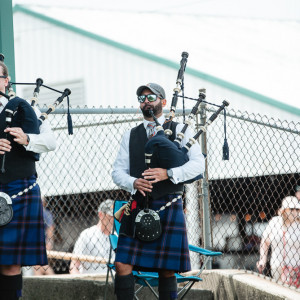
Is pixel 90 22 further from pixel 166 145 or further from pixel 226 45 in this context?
pixel 166 145

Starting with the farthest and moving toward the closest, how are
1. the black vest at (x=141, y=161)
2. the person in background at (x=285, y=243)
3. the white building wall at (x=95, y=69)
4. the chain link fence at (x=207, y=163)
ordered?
the white building wall at (x=95, y=69)
the person in background at (x=285, y=243)
the chain link fence at (x=207, y=163)
the black vest at (x=141, y=161)

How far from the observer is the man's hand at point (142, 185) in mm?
3438

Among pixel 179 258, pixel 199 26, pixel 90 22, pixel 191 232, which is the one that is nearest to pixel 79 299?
pixel 191 232

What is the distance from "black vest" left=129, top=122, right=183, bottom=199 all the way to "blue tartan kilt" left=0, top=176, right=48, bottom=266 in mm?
588

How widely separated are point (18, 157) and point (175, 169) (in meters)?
0.85

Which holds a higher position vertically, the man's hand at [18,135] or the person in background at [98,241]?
the man's hand at [18,135]

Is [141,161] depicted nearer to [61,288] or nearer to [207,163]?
[207,163]

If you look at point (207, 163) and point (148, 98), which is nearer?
point (148, 98)

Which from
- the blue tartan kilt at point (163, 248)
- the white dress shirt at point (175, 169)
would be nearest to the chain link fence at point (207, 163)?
the white dress shirt at point (175, 169)

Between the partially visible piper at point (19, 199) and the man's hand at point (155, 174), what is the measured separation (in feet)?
1.76

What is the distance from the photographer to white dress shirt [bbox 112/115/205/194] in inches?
137

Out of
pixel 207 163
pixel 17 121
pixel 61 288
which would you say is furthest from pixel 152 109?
pixel 61 288

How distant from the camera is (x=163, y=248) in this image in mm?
3521

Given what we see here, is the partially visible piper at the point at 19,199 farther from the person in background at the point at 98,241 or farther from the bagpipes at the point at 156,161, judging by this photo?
the person in background at the point at 98,241
